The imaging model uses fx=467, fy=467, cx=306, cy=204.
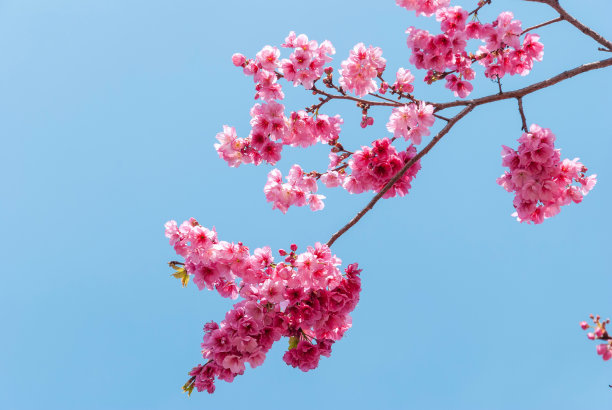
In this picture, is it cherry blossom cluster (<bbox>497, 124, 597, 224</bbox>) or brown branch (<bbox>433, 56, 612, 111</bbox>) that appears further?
brown branch (<bbox>433, 56, 612, 111</bbox>)

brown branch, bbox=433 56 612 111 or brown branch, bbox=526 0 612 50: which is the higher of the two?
brown branch, bbox=526 0 612 50

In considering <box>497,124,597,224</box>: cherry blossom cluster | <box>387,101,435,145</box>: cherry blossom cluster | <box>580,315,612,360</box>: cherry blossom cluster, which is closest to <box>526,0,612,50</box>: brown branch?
<box>497,124,597,224</box>: cherry blossom cluster

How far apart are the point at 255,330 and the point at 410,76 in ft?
10.5

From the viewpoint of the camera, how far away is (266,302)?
15.2 feet

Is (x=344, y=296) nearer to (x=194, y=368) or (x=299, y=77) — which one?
(x=194, y=368)

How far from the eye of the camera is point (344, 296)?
465 cm

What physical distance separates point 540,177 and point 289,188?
8.47ft

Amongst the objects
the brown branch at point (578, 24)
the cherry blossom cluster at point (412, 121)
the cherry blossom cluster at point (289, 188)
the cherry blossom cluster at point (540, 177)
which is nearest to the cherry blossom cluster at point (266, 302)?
the cherry blossom cluster at point (289, 188)

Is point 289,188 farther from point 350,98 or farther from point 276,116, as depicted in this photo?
point 350,98

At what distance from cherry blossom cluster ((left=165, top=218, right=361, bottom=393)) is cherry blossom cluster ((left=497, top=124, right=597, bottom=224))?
5.81 feet

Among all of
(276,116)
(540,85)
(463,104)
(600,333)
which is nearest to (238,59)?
(276,116)

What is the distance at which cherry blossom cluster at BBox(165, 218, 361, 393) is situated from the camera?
15.0 feet

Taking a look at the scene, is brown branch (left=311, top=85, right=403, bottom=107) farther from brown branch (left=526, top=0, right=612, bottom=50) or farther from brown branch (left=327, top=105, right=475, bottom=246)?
brown branch (left=526, top=0, right=612, bottom=50)

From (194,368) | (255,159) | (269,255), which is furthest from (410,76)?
(194,368)
